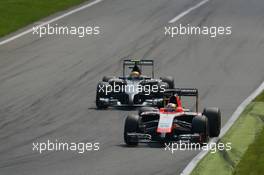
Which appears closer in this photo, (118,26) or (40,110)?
(40,110)

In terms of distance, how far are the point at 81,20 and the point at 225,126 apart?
2483cm

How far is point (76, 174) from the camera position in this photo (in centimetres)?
2408

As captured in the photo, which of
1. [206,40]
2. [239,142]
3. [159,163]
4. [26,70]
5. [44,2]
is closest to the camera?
[159,163]

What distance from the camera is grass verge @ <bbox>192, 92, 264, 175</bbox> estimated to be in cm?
2453

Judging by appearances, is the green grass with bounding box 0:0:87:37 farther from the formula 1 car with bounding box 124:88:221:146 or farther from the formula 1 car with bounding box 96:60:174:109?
the formula 1 car with bounding box 124:88:221:146

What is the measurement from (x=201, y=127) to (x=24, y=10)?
97.0 ft

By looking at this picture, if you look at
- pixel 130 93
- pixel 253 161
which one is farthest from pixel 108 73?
pixel 253 161

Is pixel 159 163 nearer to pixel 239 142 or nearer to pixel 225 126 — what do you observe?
pixel 239 142

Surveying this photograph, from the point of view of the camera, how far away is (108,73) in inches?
1753

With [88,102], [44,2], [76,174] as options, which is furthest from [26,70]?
[76,174]

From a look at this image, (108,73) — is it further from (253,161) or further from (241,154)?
(253,161)

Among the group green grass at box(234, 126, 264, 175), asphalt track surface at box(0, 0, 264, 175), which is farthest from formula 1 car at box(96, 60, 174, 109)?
green grass at box(234, 126, 264, 175)

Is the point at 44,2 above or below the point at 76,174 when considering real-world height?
above

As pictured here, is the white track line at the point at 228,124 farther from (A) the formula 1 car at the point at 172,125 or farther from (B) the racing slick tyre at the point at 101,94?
(B) the racing slick tyre at the point at 101,94
